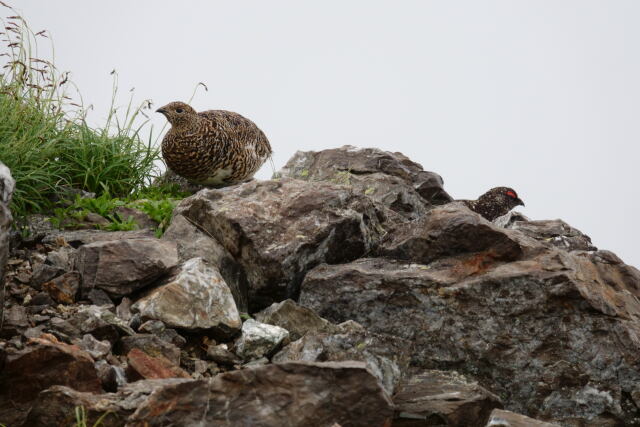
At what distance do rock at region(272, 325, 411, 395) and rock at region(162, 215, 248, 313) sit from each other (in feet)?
3.98

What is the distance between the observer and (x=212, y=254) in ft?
24.3

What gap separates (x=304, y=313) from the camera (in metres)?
6.71

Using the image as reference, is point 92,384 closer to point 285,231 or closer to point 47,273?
point 47,273

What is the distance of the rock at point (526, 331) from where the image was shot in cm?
662

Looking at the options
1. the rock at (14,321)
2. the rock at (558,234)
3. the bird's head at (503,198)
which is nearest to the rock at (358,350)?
the rock at (14,321)

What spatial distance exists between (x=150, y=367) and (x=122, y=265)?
1.48 metres

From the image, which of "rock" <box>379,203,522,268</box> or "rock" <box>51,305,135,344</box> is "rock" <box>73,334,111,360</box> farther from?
"rock" <box>379,203,522,268</box>

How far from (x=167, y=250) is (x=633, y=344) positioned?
4271 mm

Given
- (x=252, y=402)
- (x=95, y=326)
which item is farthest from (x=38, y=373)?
(x=252, y=402)

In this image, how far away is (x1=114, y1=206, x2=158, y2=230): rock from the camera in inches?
342

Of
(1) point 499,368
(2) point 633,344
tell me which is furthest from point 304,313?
(2) point 633,344

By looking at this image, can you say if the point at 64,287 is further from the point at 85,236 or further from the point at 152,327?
the point at 85,236

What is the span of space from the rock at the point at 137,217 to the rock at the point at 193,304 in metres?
2.05

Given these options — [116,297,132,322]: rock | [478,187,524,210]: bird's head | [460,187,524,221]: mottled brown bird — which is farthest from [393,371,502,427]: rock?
[478,187,524,210]: bird's head
